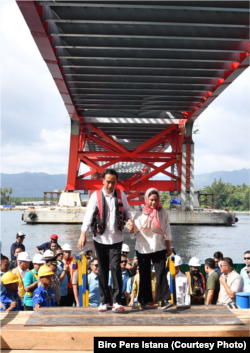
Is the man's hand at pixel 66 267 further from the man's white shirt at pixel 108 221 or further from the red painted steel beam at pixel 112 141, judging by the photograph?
the red painted steel beam at pixel 112 141

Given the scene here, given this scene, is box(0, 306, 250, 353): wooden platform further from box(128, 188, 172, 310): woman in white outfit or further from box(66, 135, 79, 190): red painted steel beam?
box(66, 135, 79, 190): red painted steel beam

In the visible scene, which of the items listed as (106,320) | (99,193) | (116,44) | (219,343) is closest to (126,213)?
(99,193)

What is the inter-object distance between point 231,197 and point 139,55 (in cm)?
11963

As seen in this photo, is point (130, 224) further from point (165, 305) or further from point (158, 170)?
point (158, 170)

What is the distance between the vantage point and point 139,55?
22.4 metres

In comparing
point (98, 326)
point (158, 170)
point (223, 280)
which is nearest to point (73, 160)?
point (158, 170)

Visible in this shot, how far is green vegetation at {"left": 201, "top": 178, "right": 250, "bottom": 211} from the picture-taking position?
133125 mm

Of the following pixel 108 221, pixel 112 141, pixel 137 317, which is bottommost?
pixel 137 317

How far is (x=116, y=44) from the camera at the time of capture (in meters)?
21.1

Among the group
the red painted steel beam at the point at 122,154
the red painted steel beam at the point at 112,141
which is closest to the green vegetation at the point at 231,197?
the red painted steel beam at the point at 122,154

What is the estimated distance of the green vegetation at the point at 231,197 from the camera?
133 metres

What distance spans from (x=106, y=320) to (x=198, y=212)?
117 feet

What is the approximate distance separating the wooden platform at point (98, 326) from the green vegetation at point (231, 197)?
12684 centimetres

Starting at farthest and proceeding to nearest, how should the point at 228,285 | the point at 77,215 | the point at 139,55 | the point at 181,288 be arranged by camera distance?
the point at 77,215
the point at 139,55
the point at 181,288
the point at 228,285
